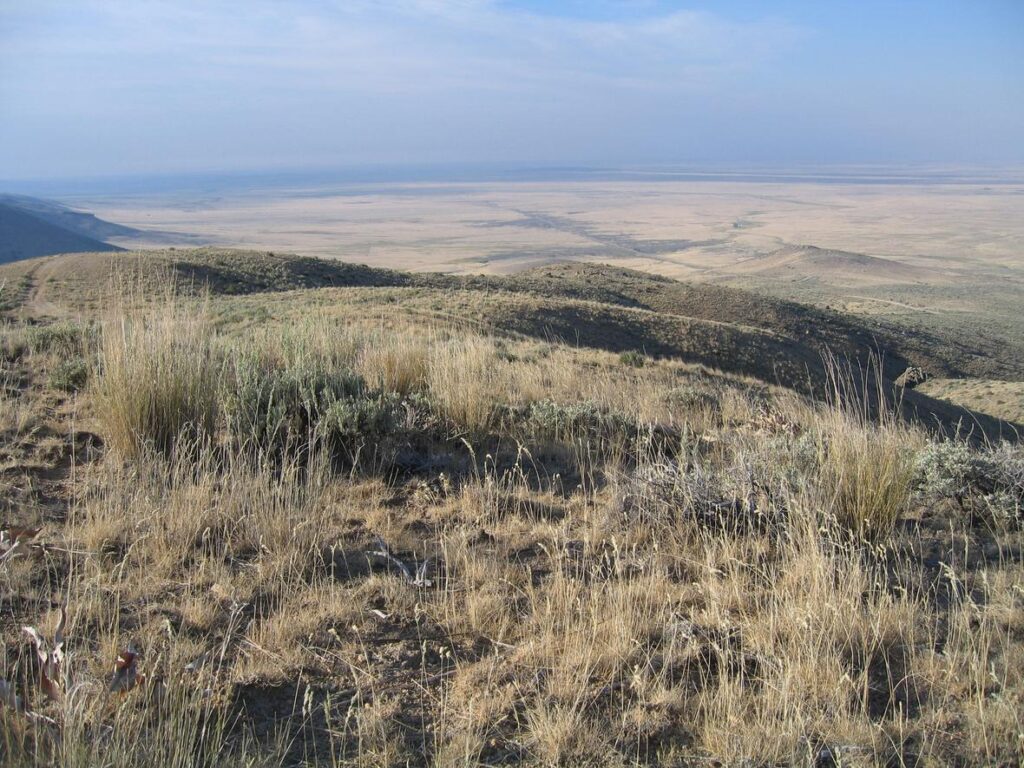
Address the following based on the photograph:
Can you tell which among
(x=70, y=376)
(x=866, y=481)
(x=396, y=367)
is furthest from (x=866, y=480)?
(x=70, y=376)

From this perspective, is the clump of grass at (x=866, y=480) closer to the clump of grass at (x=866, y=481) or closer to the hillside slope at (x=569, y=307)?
the clump of grass at (x=866, y=481)

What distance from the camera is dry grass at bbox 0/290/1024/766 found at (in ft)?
7.79

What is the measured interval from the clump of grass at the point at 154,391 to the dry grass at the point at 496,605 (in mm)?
24

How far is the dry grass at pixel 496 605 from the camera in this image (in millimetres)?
2373

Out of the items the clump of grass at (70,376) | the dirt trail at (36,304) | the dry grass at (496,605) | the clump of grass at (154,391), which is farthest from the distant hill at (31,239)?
the dry grass at (496,605)

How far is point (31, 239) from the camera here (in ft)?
277

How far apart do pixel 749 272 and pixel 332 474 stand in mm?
83483

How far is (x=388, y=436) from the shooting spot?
497 centimetres

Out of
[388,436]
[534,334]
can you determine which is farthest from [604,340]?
[388,436]

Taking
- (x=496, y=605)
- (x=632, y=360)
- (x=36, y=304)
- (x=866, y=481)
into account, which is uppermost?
(x=866, y=481)

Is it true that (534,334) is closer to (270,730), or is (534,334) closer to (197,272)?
(197,272)

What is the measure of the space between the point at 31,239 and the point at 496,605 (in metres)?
101

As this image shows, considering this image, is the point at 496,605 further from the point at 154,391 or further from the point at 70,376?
the point at 70,376

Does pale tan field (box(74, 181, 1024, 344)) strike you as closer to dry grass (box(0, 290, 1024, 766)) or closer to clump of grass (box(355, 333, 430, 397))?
clump of grass (box(355, 333, 430, 397))
